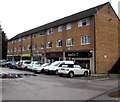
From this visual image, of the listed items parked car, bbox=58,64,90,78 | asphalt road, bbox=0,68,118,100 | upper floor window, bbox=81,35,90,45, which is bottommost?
asphalt road, bbox=0,68,118,100

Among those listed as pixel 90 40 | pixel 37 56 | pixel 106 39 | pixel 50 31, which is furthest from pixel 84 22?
pixel 37 56

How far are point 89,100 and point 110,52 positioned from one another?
68.9 feet

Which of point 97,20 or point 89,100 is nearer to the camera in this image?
point 89,100

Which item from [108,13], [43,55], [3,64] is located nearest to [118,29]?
[108,13]

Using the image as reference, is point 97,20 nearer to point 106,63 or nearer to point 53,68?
point 106,63

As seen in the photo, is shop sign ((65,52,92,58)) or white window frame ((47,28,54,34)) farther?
white window frame ((47,28,54,34))

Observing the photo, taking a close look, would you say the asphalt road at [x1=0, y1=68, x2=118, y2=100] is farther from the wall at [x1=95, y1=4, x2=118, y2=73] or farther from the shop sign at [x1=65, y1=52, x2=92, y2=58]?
the wall at [x1=95, y1=4, x2=118, y2=73]

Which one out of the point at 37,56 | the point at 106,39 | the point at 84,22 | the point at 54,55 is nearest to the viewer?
the point at 106,39

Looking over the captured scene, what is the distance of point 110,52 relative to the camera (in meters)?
28.6

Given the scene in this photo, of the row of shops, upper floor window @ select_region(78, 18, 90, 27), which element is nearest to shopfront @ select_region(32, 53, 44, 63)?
the row of shops

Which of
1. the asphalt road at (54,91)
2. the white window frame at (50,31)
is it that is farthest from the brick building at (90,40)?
the asphalt road at (54,91)

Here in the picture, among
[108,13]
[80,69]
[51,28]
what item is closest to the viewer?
[80,69]

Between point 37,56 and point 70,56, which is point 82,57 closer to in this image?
point 70,56

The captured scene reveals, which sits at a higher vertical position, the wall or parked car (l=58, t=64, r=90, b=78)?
the wall
